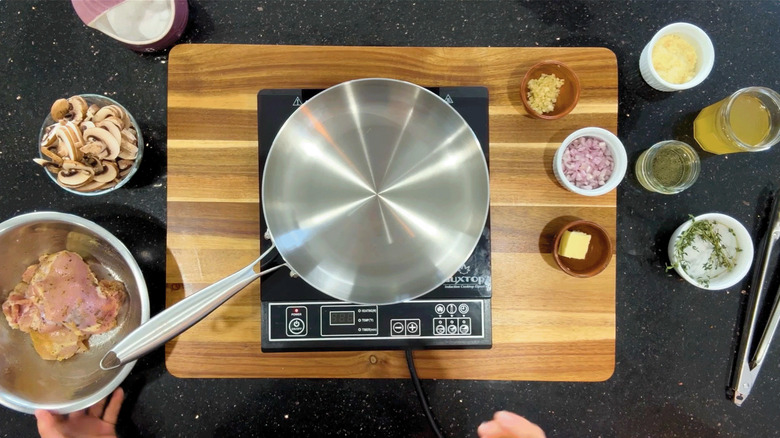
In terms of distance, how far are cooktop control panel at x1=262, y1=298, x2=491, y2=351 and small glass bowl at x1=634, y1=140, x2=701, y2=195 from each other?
13.2 inches

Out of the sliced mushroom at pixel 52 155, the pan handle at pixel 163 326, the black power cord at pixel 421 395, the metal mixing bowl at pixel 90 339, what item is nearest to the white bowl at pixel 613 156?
the black power cord at pixel 421 395

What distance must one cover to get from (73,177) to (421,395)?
611mm

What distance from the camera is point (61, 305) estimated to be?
0.73 metres

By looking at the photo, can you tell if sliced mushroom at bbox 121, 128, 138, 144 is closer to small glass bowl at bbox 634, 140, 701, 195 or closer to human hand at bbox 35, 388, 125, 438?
human hand at bbox 35, 388, 125, 438

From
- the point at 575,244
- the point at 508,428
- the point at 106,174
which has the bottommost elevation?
the point at 508,428

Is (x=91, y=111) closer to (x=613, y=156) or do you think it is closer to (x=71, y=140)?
(x=71, y=140)

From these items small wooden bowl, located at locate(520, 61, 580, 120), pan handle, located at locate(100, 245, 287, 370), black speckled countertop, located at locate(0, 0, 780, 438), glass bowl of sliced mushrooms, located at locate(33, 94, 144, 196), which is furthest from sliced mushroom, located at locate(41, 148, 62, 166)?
small wooden bowl, located at locate(520, 61, 580, 120)

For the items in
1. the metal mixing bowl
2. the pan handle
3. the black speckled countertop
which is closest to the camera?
the pan handle

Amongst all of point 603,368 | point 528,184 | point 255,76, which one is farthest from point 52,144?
point 603,368

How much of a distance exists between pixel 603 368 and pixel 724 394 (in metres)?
0.24

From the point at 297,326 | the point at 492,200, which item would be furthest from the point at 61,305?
the point at 492,200

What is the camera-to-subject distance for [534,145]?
79 centimetres

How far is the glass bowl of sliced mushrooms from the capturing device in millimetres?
749

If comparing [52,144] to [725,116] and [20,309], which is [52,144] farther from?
[725,116]
